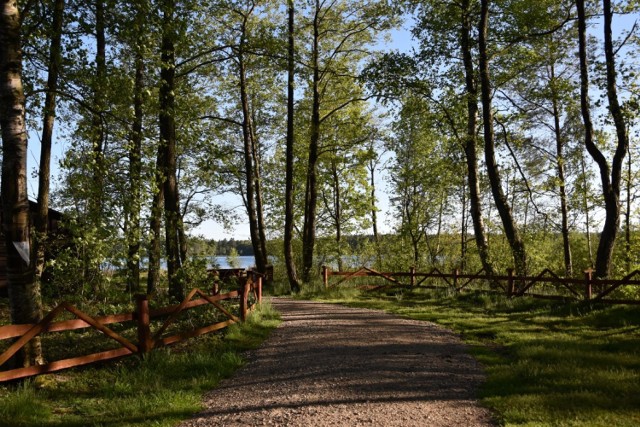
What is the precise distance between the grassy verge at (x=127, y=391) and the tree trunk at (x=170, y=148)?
8.58 ft

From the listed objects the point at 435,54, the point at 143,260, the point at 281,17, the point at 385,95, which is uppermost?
the point at 281,17

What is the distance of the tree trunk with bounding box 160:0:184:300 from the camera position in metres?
8.76

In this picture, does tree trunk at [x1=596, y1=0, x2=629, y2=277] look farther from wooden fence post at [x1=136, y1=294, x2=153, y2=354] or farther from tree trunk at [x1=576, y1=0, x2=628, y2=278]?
wooden fence post at [x1=136, y1=294, x2=153, y2=354]

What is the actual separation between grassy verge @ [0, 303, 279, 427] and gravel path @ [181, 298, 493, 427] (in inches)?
14.1

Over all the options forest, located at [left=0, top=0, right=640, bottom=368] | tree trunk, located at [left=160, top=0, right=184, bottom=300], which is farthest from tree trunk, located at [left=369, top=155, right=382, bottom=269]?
tree trunk, located at [left=160, top=0, right=184, bottom=300]

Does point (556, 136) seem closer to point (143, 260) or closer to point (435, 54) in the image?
point (435, 54)

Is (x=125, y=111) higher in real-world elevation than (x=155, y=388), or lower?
higher

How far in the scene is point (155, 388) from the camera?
6344 mm

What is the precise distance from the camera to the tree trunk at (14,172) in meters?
6.32

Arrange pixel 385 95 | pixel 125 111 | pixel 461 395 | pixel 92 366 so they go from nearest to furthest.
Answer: pixel 461 395 < pixel 92 366 < pixel 125 111 < pixel 385 95

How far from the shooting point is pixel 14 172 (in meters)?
6.39

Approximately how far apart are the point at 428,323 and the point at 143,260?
7.20 meters

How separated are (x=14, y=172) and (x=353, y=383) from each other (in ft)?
18.5

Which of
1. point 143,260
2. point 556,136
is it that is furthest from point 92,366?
point 556,136
